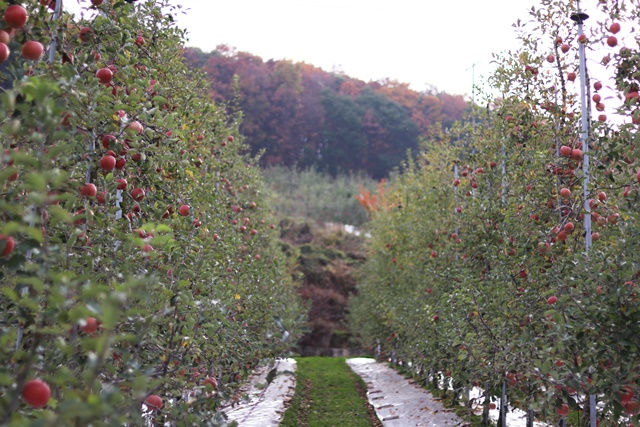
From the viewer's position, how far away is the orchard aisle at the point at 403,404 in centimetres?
668

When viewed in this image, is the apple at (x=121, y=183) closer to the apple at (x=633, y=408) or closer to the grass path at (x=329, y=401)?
the apple at (x=633, y=408)

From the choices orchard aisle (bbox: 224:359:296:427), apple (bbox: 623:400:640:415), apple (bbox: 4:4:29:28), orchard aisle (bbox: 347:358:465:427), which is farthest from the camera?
orchard aisle (bbox: 347:358:465:427)

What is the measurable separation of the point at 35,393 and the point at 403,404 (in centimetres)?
747

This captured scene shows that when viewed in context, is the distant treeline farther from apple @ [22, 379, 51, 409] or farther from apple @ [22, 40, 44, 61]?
apple @ [22, 379, 51, 409]

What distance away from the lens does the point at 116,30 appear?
2.74 meters

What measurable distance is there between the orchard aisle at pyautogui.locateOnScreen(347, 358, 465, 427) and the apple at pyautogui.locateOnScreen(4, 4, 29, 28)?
5772 millimetres

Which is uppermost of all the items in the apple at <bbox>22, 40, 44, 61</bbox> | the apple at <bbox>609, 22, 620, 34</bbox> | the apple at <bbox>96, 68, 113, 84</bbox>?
the apple at <bbox>609, 22, 620, 34</bbox>

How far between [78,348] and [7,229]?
826mm

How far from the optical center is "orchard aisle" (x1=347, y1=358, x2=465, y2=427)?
668 centimetres

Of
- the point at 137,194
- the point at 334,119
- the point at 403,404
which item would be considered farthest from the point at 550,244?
the point at 334,119

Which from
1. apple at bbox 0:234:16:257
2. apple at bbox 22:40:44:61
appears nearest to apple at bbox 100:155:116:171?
apple at bbox 22:40:44:61

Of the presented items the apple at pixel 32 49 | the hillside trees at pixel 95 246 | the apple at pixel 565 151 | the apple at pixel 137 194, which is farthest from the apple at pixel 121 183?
the apple at pixel 565 151

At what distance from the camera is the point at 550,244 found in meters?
4.12

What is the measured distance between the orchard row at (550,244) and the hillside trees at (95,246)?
66.2 inches
